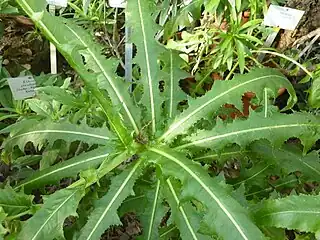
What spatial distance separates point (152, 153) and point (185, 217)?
0.44 feet

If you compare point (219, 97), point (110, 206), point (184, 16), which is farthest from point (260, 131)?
point (184, 16)

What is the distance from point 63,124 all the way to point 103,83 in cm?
12

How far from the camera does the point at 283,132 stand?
1.06 metres

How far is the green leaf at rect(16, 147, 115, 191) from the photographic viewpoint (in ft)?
3.56

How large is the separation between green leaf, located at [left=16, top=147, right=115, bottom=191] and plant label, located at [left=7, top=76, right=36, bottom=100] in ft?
1.35

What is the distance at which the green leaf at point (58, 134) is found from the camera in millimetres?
1103

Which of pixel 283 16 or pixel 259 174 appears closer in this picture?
pixel 259 174

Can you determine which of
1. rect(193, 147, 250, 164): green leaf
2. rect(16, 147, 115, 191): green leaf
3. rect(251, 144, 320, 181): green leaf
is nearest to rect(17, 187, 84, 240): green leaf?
rect(16, 147, 115, 191): green leaf

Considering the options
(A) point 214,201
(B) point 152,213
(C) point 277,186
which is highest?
(A) point 214,201

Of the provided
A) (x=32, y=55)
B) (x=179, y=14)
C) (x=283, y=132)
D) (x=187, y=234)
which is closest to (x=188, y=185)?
(x=187, y=234)

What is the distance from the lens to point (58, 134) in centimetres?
112

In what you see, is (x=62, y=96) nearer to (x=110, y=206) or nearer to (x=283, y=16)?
(x=110, y=206)

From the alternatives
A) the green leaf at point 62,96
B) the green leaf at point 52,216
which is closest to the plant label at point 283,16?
the green leaf at point 62,96

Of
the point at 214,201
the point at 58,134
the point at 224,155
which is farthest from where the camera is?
the point at 224,155
